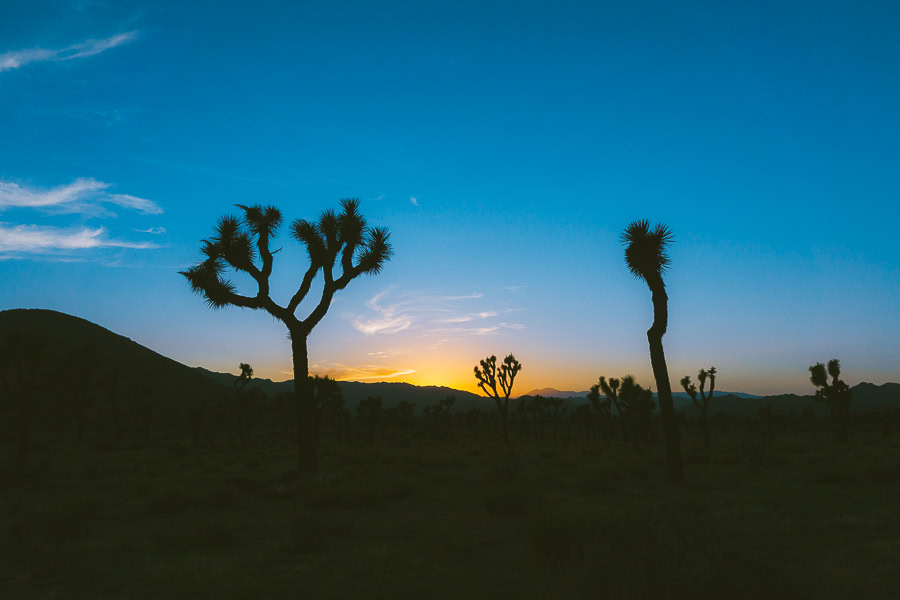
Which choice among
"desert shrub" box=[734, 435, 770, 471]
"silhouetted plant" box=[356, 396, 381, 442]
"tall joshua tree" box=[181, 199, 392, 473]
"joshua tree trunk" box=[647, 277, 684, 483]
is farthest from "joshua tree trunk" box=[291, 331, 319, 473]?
"silhouetted plant" box=[356, 396, 381, 442]

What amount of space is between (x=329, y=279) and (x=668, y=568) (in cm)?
1490

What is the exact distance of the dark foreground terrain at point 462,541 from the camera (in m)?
5.47

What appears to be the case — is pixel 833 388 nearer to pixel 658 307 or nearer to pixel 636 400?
pixel 636 400

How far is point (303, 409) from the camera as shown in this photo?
17.6 metres

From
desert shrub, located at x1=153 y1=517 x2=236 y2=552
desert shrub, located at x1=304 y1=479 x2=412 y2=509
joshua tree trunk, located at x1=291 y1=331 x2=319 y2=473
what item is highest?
A: joshua tree trunk, located at x1=291 y1=331 x2=319 y2=473

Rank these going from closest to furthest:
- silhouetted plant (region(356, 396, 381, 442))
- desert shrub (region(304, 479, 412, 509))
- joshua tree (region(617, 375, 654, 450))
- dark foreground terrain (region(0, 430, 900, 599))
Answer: dark foreground terrain (region(0, 430, 900, 599))
desert shrub (region(304, 479, 412, 509))
joshua tree (region(617, 375, 654, 450))
silhouetted plant (region(356, 396, 381, 442))

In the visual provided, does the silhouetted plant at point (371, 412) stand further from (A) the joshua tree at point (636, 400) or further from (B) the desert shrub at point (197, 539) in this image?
(B) the desert shrub at point (197, 539)

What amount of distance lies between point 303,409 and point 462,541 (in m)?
10.5

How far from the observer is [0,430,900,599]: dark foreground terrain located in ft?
18.0

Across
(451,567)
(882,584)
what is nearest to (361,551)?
(451,567)

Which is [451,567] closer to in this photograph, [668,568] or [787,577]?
[668,568]

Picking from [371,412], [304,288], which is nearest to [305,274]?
[304,288]

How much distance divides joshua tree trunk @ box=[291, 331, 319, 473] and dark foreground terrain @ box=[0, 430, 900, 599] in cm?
184

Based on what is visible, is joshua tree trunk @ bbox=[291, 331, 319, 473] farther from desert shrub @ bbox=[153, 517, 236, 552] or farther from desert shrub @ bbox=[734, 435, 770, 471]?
desert shrub @ bbox=[734, 435, 770, 471]
